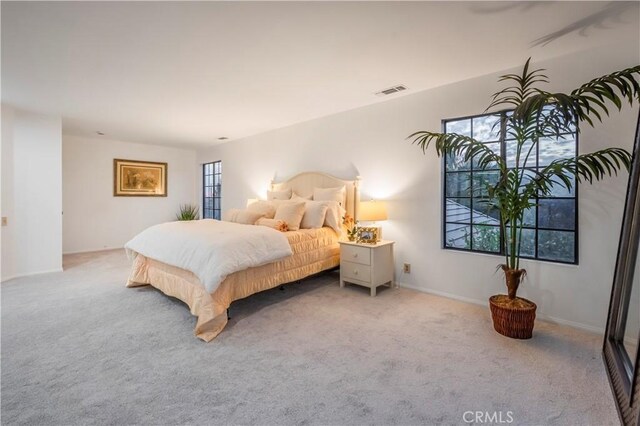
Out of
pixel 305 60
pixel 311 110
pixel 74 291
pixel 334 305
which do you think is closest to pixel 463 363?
pixel 334 305

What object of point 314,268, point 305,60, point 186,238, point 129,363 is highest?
point 305,60

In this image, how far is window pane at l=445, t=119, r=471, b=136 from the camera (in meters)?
3.27

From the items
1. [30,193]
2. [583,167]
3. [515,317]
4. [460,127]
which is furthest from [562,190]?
[30,193]

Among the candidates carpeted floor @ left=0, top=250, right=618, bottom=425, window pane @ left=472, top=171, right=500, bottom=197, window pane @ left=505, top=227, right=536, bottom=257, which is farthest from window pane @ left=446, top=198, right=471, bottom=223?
carpeted floor @ left=0, top=250, right=618, bottom=425

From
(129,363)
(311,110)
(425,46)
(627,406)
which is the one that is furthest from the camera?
(311,110)

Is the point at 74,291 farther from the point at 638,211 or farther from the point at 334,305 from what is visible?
the point at 638,211

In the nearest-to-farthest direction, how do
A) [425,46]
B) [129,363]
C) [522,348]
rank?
1. [129,363]
2. [522,348]
3. [425,46]

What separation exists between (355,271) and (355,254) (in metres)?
0.20

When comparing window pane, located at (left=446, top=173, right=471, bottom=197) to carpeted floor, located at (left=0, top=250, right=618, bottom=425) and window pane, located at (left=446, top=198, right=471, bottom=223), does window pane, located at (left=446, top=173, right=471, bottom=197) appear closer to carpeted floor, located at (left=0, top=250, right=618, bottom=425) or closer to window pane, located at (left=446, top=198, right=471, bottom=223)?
window pane, located at (left=446, top=198, right=471, bottom=223)

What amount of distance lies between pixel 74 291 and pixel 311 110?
3678 mm

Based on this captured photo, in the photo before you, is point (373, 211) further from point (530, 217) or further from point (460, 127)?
point (530, 217)

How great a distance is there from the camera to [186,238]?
114 inches

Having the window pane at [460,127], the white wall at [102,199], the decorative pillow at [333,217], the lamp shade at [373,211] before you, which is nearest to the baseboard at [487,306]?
the lamp shade at [373,211]

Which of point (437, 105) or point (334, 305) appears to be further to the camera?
point (437, 105)
